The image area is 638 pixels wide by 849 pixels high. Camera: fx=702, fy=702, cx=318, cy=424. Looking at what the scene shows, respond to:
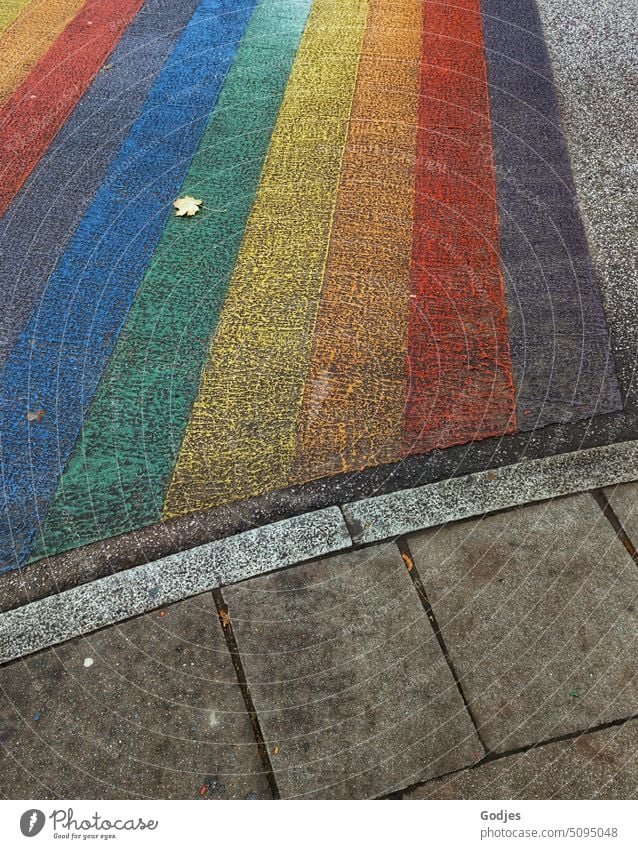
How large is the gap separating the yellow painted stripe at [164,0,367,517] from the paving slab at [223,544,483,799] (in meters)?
0.57

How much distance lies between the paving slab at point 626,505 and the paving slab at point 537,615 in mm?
73

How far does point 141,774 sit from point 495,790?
1.30 metres

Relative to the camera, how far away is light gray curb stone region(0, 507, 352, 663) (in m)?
2.89

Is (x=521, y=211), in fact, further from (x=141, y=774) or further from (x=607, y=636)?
(x=141, y=774)

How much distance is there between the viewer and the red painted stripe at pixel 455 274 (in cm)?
358

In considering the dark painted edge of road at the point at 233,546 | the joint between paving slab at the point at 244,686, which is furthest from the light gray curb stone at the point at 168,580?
the joint between paving slab at the point at 244,686

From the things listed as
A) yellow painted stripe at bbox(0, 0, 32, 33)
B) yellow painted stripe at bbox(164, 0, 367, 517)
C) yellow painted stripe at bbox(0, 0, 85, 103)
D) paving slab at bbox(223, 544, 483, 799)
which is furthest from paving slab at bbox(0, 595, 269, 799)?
yellow painted stripe at bbox(0, 0, 32, 33)

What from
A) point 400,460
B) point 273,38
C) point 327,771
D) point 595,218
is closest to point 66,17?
point 273,38

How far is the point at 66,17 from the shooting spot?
6211 mm

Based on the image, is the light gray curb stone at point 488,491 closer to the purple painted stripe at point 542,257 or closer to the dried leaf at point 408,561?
the dried leaf at point 408,561

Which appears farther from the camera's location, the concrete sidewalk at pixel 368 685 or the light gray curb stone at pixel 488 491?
the light gray curb stone at pixel 488 491

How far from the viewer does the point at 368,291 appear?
4102mm

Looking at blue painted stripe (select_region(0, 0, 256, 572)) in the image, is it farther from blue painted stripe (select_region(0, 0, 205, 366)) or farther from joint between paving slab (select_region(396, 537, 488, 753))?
joint between paving slab (select_region(396, 537, 488, 753))
